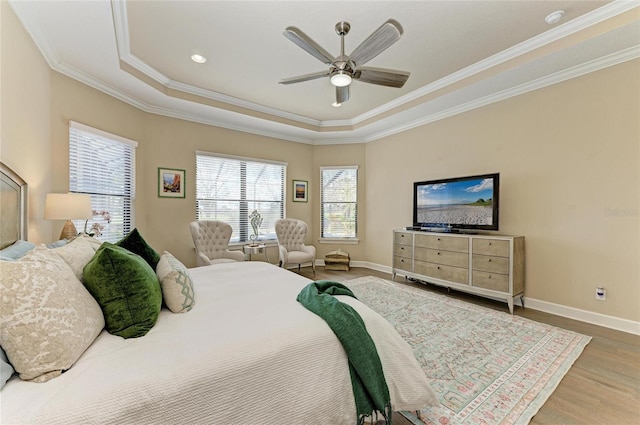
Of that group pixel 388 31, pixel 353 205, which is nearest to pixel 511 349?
pixel 388 31

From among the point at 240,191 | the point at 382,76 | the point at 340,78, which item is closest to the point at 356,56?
the point at 340,78

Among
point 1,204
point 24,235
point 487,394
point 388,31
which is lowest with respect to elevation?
point 487,394

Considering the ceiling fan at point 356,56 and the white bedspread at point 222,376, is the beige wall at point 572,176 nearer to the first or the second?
the ceiling fan at point 356,56

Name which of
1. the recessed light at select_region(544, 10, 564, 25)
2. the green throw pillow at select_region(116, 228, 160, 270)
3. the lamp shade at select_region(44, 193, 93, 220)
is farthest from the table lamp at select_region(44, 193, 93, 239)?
the recessed light at select_region(544, 10, 564, 25)

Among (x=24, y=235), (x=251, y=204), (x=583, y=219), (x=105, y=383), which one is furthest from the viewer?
(x=251, y=204)

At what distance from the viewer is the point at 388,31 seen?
6.57 feet

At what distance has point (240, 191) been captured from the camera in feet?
16.8

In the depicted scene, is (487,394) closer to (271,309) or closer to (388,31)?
(271,309)

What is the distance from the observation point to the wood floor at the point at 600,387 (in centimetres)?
161

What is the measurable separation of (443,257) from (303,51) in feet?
10.9

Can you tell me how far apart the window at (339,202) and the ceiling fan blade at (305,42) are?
3569mm

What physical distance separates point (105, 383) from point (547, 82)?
4816 mm

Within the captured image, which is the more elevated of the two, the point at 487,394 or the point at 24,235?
the point at 24,235

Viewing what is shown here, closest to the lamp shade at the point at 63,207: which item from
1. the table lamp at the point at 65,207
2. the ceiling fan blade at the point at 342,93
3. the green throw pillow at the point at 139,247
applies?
the table lamp at the point at 65,207
